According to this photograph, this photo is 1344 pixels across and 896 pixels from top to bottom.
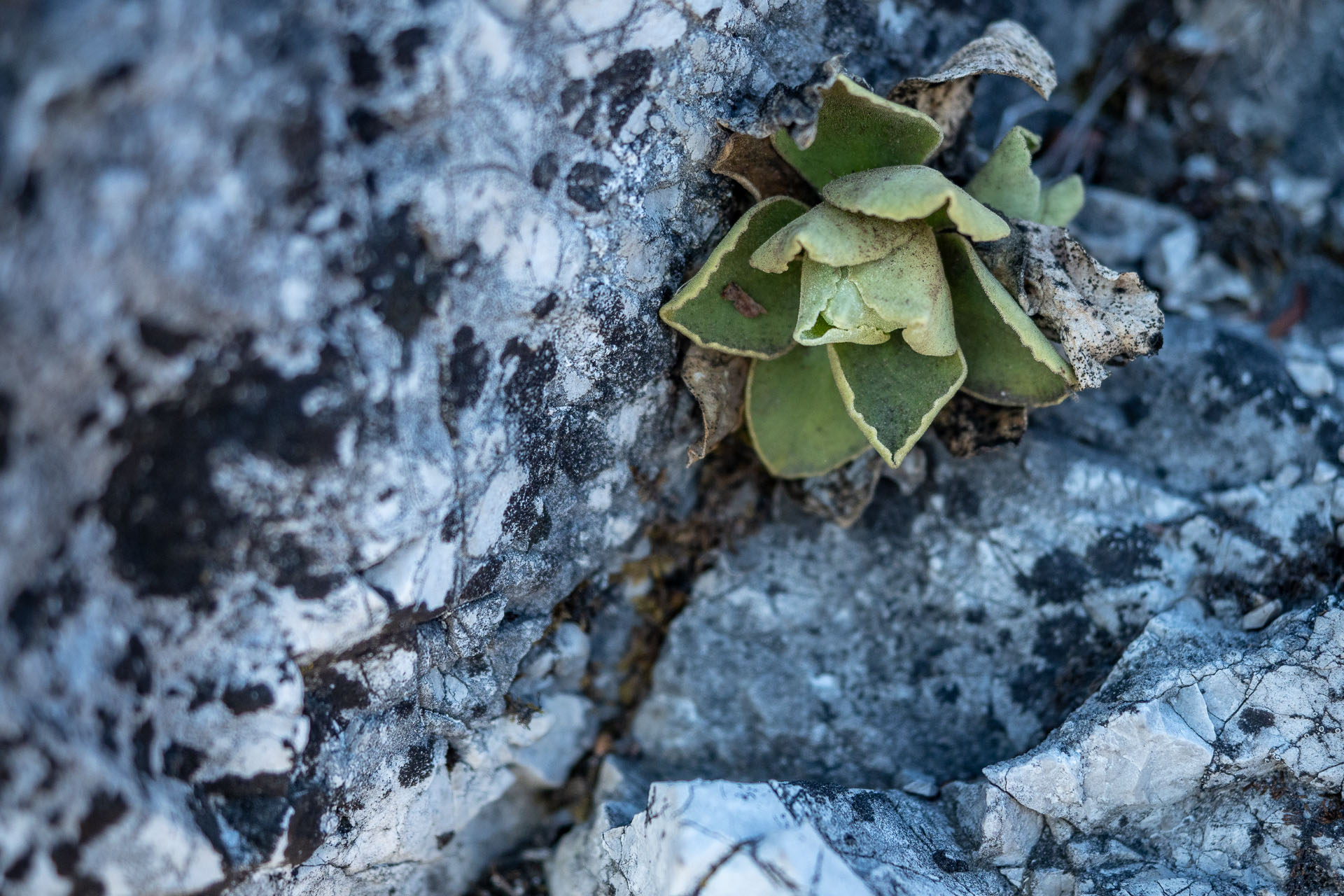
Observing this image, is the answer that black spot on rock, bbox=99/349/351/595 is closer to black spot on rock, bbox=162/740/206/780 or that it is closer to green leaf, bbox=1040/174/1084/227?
black spot on rock, bbox=162/740/206/780

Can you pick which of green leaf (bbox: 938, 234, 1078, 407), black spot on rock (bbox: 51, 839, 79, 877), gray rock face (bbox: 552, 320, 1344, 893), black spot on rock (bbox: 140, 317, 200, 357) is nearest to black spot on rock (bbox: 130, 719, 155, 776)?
black spot on rock (bbox: 51, 839, 79, 877)

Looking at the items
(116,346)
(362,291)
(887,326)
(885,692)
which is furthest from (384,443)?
(885,692)

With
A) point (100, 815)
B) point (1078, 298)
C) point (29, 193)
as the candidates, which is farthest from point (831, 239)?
point (100, 815)

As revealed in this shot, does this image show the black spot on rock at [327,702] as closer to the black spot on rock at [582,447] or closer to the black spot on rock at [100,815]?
the black spot on rock at [100,815]

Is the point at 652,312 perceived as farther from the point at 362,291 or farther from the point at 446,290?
the point at 362,291

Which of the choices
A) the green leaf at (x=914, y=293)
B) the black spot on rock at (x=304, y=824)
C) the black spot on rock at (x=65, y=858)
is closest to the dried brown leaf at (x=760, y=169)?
the green leaf at (x=914, y=293)

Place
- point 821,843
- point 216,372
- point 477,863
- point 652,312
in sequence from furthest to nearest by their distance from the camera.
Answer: point 477,863 → point 652,312 → point 821,843 → point 216,372
